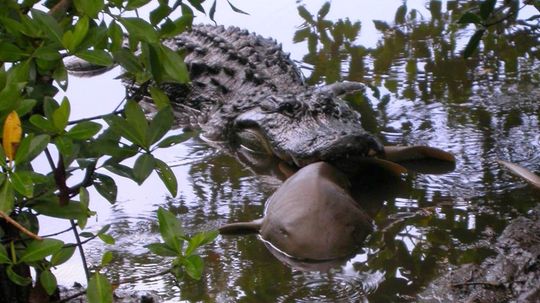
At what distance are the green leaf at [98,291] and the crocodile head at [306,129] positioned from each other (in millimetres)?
3020

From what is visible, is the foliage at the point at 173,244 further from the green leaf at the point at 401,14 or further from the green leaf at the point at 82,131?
the green leaf at the point at 401,14

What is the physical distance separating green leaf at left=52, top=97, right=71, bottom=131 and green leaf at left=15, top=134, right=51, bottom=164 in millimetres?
33

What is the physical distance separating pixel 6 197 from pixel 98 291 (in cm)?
28

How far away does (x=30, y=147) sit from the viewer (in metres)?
1.47

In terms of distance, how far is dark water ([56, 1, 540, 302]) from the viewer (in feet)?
11.5

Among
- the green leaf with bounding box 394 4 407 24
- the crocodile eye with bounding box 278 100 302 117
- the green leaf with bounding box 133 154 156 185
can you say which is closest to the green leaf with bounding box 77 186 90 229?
the green leaf with bounding box 133 154 156 185

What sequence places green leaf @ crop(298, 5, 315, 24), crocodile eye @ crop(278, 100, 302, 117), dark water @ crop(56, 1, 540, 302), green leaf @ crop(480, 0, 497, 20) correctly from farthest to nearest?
1. green leaf @ crop(298, 5, 315, 24)
2. crocodile eye @ crop(278, 100, 302, 117)
3. dark water @ crop(56, 1, 540, 302)
4. green leaf @ crop(480, 0, 497, 20)

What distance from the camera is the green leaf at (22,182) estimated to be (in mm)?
1412

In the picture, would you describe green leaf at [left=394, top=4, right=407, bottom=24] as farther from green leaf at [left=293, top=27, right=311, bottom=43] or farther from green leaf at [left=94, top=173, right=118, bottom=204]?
green leaf at [left=94, top=173, right=118, bottom=204]

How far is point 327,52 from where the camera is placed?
726cm

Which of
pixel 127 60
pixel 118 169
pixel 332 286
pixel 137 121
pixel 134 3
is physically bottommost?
pixel 332 286

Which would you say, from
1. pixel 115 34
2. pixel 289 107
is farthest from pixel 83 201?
pixel 289 107

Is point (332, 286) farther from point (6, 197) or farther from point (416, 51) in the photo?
point (416, 51)

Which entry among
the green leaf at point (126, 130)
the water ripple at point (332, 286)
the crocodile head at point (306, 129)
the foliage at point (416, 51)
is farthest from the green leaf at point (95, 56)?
the foliage at point (416, 51)
